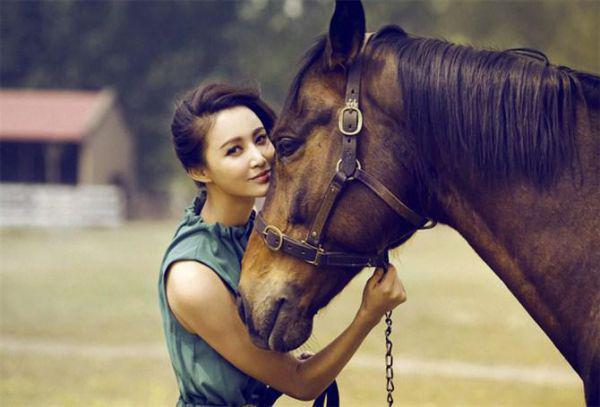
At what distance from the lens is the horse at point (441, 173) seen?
2668mm

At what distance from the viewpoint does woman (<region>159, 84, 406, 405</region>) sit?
306 cm

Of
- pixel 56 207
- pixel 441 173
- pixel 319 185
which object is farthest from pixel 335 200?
pixel 56 207

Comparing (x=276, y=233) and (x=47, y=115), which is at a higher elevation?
(x=276, y=233)

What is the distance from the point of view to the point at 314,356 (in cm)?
312

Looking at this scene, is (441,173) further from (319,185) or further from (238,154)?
(238,154)

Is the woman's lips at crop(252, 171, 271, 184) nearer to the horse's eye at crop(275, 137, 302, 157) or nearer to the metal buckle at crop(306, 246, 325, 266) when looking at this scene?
the horse's eye at crop(275, 137, 302, 157)

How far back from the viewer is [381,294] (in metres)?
2.99

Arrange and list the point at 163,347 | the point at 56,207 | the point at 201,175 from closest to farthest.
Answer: the point at 201,175 → the point at 163,347 → the point at 56,207

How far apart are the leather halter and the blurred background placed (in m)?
0.24

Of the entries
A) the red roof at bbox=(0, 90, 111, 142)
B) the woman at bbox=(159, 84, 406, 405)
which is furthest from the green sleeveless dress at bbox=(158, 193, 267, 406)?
the red roof at bbox=(0, 90, 111, 142)

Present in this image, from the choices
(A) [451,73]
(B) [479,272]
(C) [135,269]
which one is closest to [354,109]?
(A) [451,73]

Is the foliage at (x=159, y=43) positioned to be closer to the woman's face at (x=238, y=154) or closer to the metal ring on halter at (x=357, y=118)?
the woman's face at (x=238, y=154)

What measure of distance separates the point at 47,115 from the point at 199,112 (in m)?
43.1

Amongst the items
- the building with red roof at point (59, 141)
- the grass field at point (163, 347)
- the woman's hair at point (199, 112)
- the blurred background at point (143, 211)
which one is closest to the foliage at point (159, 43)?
the blurred background at point (143, 211)
